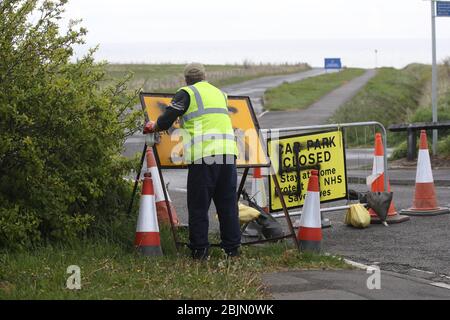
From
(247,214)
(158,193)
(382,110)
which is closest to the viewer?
(247,214)

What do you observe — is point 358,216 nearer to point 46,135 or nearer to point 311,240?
point 311,240

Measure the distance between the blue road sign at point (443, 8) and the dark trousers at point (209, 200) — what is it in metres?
12.5

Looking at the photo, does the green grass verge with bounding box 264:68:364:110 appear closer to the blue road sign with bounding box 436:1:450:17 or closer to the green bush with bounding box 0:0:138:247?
the blue road sign with bounding box 436:1:450:17

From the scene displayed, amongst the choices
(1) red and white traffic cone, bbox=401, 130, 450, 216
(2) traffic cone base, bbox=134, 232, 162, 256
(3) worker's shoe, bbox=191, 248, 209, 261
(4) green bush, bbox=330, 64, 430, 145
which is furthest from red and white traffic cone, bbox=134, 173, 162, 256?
(4) green bush, bbox=330, 64, 430, 145

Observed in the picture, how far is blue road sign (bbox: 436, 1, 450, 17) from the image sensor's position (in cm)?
1906

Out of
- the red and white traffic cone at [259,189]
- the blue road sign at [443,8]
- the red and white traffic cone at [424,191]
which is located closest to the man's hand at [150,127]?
the red and white traffic cone at [259,189]

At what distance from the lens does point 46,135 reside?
25.0 feet

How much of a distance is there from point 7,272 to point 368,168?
11301 mm

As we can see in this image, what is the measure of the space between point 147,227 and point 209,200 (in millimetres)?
617

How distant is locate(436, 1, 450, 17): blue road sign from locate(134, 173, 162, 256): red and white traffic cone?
12.8 metres

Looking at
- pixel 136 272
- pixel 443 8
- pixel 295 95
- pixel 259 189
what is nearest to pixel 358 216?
pixel 259 189

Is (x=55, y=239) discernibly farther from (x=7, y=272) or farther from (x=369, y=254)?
(x=369, y=254)

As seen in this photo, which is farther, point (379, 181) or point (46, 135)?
point (379, 181)

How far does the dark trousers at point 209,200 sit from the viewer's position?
7746 millimetres
